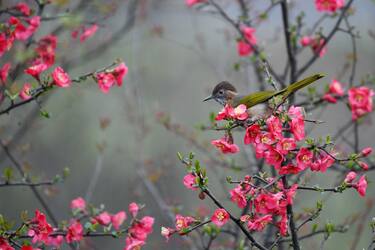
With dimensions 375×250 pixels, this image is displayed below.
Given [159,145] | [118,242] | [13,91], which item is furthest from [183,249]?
[13,91]

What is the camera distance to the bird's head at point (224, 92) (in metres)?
4.61

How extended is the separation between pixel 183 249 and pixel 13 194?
2.89 metres

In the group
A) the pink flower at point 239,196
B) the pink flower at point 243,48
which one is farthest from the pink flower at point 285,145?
the pink flower at point 243,48

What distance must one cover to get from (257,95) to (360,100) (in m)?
1.06

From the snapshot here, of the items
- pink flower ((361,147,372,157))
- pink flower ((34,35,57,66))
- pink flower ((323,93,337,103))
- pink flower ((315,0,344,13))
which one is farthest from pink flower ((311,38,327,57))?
pink flower ((34,35,57,66))

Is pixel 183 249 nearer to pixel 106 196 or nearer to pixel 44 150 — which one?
pixel 106 196

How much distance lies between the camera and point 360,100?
4.31 m

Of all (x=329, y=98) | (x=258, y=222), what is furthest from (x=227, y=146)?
(x=329, y=98)

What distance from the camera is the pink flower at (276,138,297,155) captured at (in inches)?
104

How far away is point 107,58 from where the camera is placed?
969 centimetres

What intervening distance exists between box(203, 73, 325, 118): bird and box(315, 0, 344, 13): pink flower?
947 millimetres

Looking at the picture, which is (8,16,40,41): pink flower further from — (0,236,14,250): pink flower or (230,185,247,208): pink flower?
(230,185,247,208): pink flower

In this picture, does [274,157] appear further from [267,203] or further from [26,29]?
[26,29]

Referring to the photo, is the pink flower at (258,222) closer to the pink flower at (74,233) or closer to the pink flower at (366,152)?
the pink flower at (366,152)
